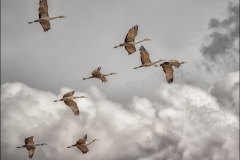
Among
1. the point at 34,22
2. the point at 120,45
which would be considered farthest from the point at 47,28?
the point at 120,45

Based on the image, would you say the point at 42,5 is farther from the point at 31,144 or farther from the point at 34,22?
the point at 31,144

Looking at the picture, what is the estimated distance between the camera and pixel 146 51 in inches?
2309

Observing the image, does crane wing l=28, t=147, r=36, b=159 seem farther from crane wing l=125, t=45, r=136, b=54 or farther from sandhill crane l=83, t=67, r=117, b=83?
crane wing l=125, t=45, r=136, b=54

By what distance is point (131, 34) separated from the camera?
58625mm

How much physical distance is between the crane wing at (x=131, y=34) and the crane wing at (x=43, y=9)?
10.9 m

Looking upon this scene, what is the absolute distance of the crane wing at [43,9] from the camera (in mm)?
57906

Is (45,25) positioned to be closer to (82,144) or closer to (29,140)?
(29,140)

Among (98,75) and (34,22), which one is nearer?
(34,22)

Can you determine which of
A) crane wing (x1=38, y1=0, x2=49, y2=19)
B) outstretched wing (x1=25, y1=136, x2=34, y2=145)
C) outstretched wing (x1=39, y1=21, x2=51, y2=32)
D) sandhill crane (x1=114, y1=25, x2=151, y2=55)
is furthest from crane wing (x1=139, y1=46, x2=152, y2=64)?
outstretched wing (x1=25, y1=136, x2=34, y2=145)

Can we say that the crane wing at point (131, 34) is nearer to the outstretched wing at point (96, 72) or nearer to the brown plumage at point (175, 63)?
the brown plumage at point (175, 63)

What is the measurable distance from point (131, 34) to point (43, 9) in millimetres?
11693

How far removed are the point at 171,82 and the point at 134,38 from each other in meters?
Answer: 7.63

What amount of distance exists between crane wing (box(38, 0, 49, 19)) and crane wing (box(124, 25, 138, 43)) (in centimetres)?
Result: 1086

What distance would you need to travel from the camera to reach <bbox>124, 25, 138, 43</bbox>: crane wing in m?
58.2
